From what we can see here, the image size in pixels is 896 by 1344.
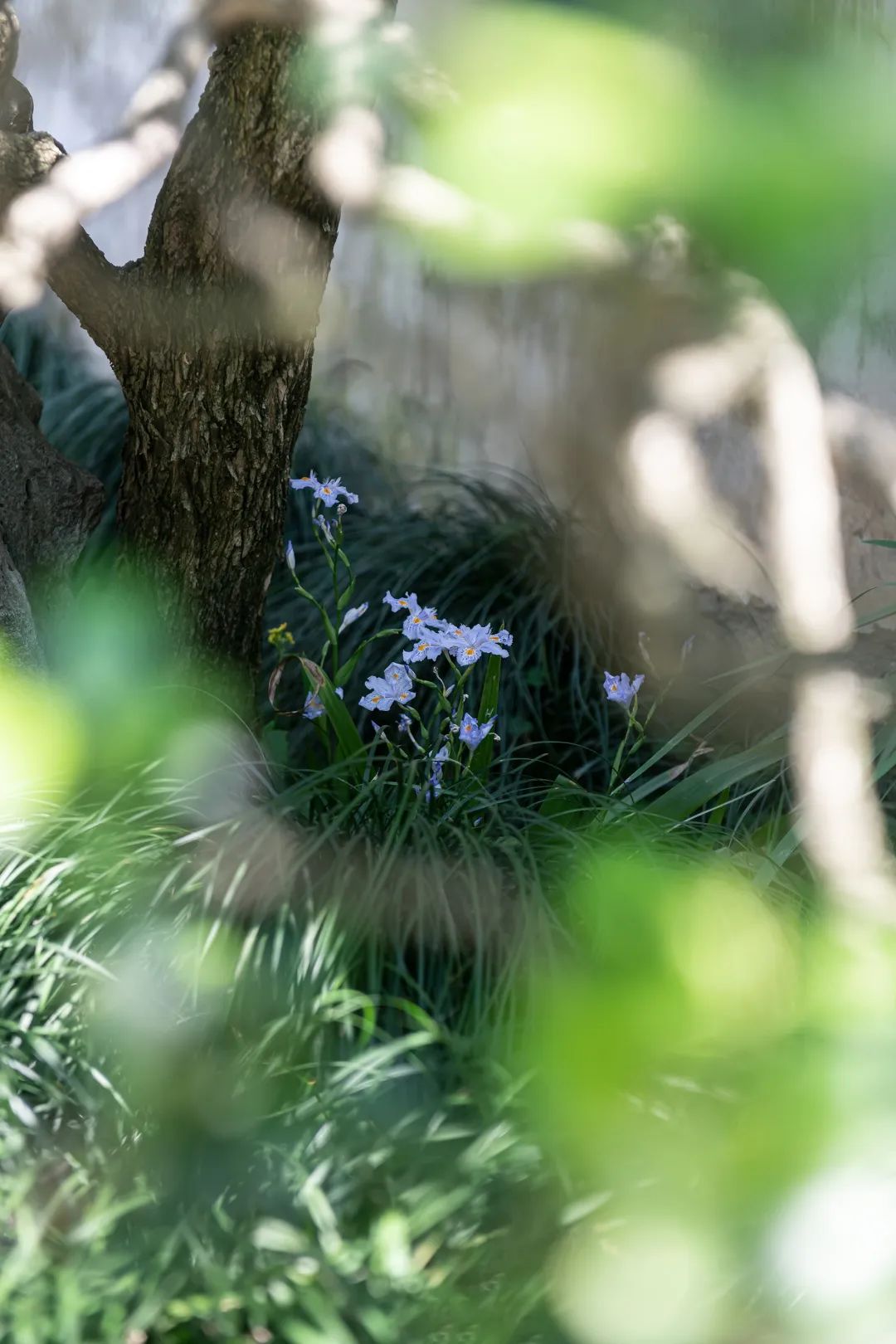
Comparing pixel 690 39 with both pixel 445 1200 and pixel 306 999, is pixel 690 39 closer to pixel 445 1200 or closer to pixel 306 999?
pixel 445 1200

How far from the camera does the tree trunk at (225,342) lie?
5.08 feet

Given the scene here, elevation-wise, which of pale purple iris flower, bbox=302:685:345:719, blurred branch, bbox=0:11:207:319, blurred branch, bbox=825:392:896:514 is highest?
blurred branch, bbox=0:11:207:319

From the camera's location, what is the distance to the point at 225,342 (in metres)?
1.61

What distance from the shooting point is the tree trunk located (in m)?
1.55

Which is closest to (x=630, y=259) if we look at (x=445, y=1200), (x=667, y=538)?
(x=445, y=1200)

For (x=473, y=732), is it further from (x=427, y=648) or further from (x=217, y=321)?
(x=217, y=321)

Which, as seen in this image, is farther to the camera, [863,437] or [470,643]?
[863,437]

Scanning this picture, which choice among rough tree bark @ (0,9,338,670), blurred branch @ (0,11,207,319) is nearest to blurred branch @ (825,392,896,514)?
rough tree bark @ (0,9,338,670)

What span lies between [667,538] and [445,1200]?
1.58m

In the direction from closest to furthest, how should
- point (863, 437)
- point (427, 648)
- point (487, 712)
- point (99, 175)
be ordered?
1. point (99, 175)
2. point (427, 648)
3. point (487, 712)
4. point (863, 437)

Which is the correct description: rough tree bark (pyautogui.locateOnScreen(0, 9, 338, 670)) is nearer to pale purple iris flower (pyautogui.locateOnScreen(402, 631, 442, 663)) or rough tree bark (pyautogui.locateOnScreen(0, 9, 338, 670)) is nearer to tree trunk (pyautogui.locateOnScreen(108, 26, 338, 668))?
tree trunk (pyautogui.locateOnScreen(108, 26, 338, 668))

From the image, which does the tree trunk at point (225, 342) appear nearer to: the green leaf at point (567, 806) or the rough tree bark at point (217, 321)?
the rough tree bark at point (217, 321)

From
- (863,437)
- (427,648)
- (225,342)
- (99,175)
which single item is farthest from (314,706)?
(863,437)

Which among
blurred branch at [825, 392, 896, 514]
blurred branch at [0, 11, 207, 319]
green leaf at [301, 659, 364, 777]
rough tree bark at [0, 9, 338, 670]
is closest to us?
blurred branch at [0, 11, 207, 319]
